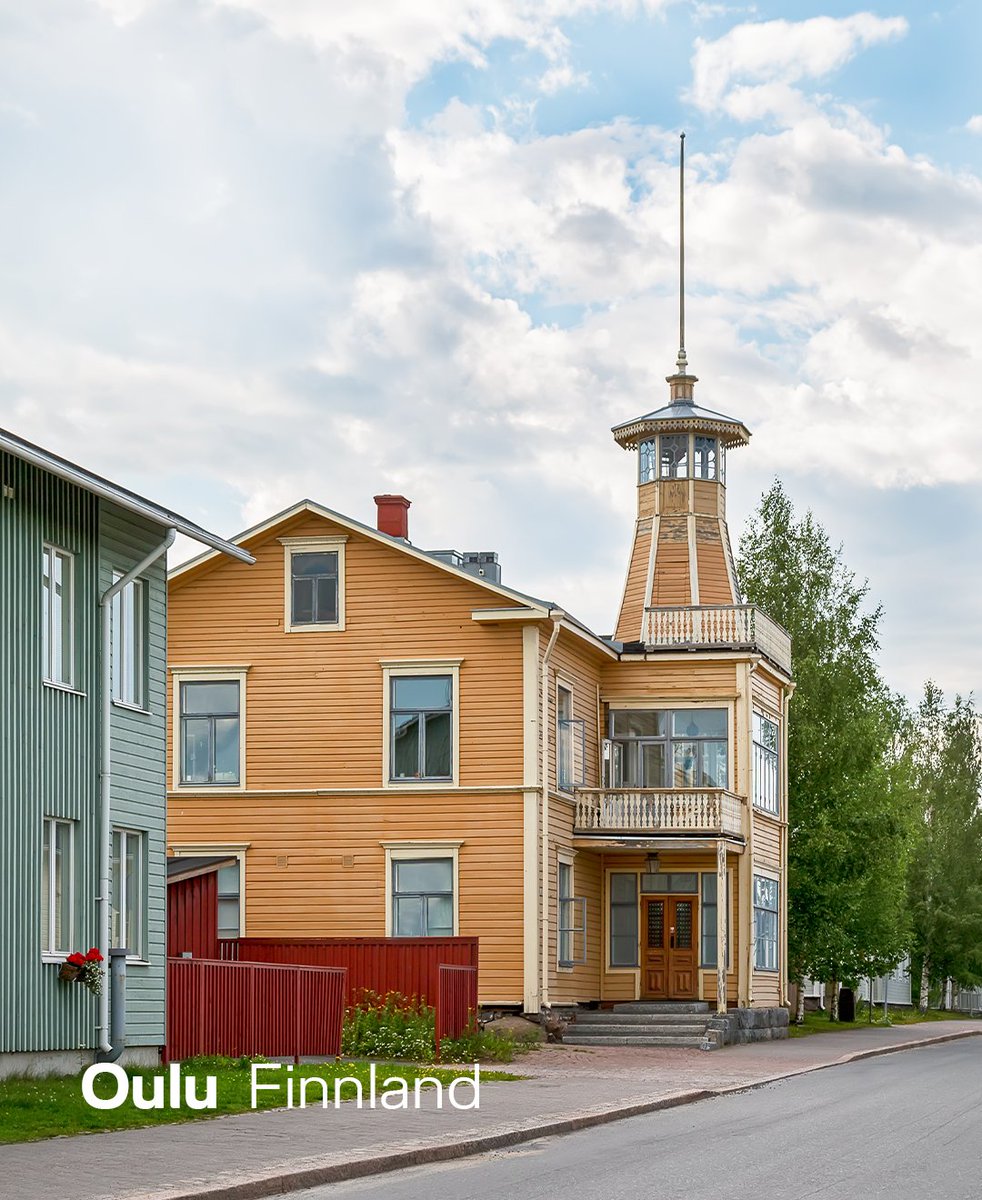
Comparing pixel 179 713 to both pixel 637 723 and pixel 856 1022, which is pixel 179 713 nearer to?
pixel 637 723

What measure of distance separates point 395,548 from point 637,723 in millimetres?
6619

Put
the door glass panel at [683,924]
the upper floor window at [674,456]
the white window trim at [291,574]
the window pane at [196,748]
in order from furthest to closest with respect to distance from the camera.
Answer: the upper floor window at [674,456] → the door glass panel at [683,924] → the window pane at [196,748] → the white window trim at [291,574]

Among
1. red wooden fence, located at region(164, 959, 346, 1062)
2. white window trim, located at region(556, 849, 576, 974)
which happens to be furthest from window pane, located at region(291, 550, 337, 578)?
red wooden fence, located at region(164, 959, 346, 1062)

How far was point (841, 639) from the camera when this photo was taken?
49.9 metres

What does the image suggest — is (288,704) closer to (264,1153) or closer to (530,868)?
(530,868)

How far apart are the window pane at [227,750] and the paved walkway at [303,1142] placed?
1228cm

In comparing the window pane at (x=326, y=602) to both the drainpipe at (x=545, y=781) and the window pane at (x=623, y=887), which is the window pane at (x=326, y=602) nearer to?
the drainpipe at (x=545, y=781)

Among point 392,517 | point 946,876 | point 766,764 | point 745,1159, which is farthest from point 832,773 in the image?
point 745,1159

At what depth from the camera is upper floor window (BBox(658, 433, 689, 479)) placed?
4428 centimetres

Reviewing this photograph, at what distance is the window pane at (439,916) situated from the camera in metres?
34.5

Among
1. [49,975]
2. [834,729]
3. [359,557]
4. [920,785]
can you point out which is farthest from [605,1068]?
[920,785]

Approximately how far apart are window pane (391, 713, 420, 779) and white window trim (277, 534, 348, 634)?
2.12 meters

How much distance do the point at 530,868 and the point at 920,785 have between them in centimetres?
4084

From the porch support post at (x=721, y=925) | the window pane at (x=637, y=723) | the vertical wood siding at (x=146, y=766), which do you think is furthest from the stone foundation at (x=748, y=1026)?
the vertical wood siding at (x=146, y=766)
